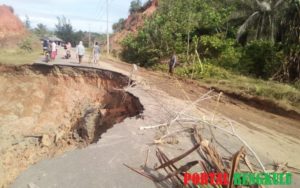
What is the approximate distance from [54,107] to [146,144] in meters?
10.9

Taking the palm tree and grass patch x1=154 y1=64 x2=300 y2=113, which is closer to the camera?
grass patch x1=154 y1=64 x2=300 y2=113

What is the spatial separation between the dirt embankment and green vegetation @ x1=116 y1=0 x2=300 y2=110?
213 inches

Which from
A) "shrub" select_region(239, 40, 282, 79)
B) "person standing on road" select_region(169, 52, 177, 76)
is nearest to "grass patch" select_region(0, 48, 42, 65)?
"person standing on road" select_region(169, 52, 177, 76)

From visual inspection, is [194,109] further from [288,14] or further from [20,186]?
[288,14]

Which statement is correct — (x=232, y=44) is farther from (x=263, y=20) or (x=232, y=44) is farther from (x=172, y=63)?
(x=172, y=63)

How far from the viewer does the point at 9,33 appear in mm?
47281

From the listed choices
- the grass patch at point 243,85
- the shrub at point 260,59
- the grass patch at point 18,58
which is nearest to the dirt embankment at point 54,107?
the grass patch at point 18,58

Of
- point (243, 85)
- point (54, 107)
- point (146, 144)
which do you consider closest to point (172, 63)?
point (243, 85)

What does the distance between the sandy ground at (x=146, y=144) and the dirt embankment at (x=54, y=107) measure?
60.8 inches

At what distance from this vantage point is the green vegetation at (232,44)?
646 inches

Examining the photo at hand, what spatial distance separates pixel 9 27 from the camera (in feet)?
159

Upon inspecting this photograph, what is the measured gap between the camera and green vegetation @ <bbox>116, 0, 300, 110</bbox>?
1641 cm

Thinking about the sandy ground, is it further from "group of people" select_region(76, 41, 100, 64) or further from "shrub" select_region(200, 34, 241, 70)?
"shrub" select_region(200, 34, 241, 70)

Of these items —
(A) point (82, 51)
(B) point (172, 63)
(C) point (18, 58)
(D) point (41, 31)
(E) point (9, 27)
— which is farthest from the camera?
(D) point (41, 31)
